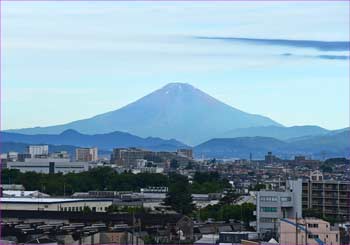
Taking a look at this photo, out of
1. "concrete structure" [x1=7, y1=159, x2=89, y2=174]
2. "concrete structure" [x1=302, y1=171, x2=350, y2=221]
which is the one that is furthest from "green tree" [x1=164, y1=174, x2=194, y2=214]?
"concrete structure" [x1=7, y1=159, x2=89, y2=174]

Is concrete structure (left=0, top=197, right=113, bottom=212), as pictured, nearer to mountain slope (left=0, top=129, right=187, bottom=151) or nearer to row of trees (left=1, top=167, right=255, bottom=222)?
row of trees (left=1, top=167, right=255, bottom=222)

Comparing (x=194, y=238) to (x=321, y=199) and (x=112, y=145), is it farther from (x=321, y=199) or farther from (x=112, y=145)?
(x=112, y=145)

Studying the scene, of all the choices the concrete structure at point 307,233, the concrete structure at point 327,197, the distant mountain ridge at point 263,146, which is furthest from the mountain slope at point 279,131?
the concrete structure at point 307,233

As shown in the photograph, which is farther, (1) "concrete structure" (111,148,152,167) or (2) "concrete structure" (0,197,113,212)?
(1) "concrete structure" (111,148,152,167)

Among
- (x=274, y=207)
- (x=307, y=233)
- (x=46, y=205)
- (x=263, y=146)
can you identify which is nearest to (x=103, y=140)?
(x=263, y=146)

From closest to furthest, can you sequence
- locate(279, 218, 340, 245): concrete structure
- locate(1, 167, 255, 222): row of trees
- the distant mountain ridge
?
locate(279, 218, 340, 245): concrete structure
locate(1, 167, 255, 222): row of trees
the distant mountain ridge
